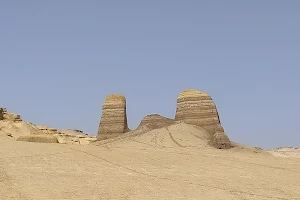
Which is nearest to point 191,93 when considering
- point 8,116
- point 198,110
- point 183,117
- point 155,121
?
point 198,110

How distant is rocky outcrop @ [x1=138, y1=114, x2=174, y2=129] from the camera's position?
4583 centimetres

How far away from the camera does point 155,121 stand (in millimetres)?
47938

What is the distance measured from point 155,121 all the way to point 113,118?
18.5 ft

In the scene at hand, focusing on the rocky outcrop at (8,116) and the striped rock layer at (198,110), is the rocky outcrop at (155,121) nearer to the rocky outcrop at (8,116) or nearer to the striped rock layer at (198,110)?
the striped rock layer at (198,110)

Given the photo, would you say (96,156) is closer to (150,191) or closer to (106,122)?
(150,191)

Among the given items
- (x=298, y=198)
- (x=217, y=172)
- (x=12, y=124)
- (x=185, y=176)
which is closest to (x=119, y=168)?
(x=185, y=176)

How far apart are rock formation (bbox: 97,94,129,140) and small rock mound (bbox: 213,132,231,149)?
13.9m

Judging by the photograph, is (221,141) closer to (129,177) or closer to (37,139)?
(37,139)

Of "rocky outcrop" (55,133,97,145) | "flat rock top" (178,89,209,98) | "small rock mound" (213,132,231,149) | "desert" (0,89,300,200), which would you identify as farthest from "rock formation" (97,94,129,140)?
"desert" (0,89,300,200)

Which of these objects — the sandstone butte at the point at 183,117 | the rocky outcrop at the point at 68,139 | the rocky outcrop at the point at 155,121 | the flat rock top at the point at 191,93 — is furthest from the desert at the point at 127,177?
the flat rock top at the point at 191,93

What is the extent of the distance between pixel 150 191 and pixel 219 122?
3259 cm

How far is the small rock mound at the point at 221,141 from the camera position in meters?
38.2

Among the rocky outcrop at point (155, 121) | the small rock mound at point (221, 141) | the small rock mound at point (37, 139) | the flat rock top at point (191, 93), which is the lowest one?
the small rock mound at point (37, 139)

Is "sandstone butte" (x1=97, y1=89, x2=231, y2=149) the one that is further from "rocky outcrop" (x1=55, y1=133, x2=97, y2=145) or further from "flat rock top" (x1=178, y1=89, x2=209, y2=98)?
"rocky outcrop" (x1=55, y1=133, x2=97, y2=145)
